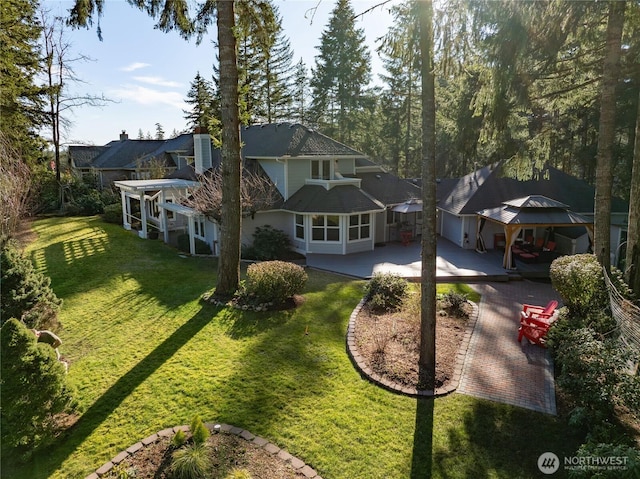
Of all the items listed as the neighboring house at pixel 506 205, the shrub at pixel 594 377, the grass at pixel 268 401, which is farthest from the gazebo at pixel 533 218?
the shrub at pixel 594 377

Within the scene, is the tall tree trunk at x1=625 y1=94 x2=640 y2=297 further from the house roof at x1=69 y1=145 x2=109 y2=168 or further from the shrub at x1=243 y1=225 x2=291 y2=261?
the house roof at x1=69 y1=145 x2=109 y2=168

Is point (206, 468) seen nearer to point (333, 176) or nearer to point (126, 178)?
point (333, 176)

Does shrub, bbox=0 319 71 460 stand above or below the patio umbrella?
below

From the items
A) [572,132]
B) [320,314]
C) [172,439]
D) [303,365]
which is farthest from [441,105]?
[172,439]

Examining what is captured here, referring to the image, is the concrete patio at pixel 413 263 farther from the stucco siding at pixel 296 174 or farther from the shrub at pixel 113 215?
the shrub at pixel 113 215

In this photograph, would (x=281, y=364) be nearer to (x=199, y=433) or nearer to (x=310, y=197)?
(x=199, y=433)

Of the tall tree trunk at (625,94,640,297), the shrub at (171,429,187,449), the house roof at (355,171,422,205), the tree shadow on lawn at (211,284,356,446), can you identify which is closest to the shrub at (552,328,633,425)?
the tall tree trunk at (625,94,640,297)
